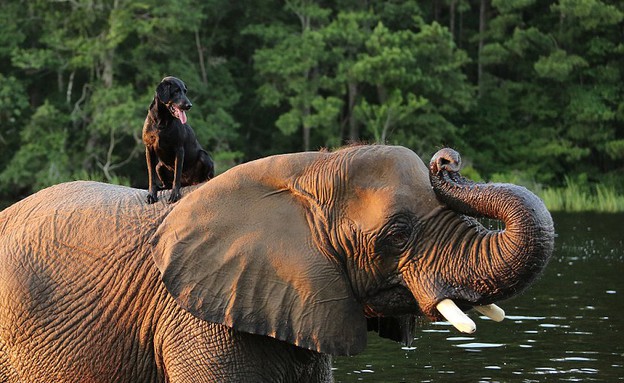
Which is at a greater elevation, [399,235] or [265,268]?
[399,235]

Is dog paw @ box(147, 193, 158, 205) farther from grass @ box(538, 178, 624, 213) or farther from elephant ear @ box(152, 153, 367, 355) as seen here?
grass @ box(538, 178, 624, 213)

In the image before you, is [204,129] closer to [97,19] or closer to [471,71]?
[97,19]

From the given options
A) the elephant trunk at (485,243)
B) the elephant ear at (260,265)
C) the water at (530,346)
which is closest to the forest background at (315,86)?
the water at (530,346)

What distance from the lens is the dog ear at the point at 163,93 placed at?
782cm

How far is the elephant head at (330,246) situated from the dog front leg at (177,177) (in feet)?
1.21

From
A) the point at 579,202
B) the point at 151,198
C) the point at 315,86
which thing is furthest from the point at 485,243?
the point at 315,86

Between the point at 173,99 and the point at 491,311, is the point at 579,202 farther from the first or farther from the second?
the point at 491,311

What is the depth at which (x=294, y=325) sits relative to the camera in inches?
A: 250

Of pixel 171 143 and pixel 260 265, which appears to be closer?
pixel 260 265

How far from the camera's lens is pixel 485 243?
5.99 metres

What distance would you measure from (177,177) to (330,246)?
1227 millimetres

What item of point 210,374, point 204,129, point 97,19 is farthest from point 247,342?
point 97,19

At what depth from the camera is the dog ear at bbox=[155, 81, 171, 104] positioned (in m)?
7.82

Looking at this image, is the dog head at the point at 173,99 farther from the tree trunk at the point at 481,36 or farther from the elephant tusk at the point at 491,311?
the tree trunk at the point at 481,36
